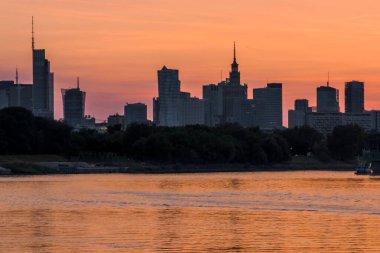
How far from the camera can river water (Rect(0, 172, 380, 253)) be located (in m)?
58.2

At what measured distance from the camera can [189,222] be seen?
72.6 m

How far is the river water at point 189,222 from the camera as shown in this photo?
58.2 m

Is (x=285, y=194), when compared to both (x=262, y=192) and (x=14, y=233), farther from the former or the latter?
(x=14, y=233)

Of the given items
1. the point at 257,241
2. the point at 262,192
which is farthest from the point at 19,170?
the point at 257,241

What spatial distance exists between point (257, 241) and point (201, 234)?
500cm

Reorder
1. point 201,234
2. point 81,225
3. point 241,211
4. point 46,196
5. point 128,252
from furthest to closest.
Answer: point 46,196 < point 241,211 < point 81,225 < point 201,234 < point 128,252

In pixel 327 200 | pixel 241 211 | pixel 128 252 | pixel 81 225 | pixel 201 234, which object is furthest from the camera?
pixel 327 200

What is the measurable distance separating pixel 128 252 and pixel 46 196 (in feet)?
174

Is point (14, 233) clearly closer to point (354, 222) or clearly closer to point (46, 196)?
point (354, 222)

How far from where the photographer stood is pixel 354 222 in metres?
71.6

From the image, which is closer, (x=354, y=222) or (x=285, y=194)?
(x=354, y=222)

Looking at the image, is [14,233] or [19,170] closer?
[14,233]

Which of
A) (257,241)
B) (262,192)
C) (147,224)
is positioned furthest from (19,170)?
(257,241)

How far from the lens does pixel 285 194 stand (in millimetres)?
110375
